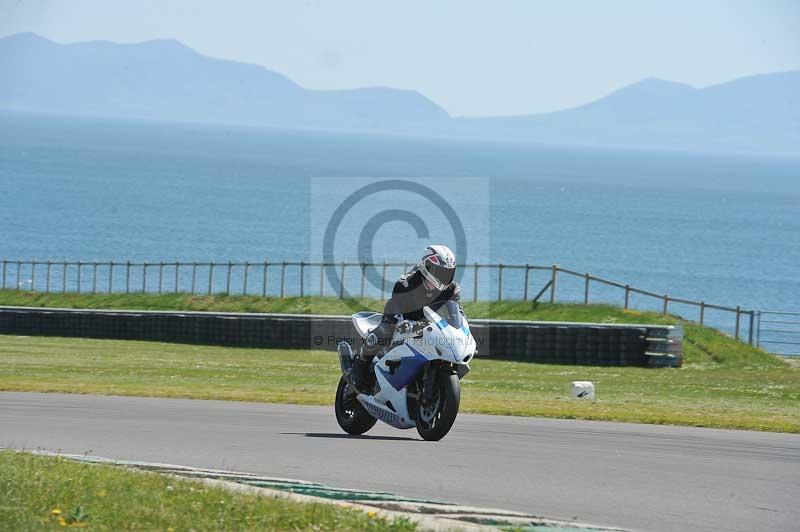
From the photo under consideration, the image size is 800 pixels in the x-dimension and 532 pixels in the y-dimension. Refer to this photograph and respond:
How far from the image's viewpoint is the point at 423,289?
40.9 ft

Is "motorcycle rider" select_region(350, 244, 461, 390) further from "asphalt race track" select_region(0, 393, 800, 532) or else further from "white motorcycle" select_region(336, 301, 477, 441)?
"asphalt race track" select_region(0, 393, 800, 532)

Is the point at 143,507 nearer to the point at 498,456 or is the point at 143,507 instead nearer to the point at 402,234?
the point at 498,456

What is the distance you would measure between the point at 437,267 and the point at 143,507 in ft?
14.5

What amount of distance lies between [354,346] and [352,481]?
3.83 m

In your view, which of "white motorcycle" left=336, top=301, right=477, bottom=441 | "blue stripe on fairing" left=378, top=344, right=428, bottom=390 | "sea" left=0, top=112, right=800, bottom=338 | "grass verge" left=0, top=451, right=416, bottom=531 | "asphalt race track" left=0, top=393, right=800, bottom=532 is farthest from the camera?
"sea" left=0, top=112, right=800, bottom=338

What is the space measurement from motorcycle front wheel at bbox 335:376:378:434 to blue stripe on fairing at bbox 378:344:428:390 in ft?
3.28

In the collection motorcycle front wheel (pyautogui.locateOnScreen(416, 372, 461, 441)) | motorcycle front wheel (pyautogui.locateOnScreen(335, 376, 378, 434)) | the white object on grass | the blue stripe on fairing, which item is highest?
the blue stripe on fairing

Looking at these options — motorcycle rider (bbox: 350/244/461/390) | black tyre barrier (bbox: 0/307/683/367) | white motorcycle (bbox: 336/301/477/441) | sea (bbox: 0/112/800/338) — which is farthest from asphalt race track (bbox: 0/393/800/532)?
sea (bbox: 0/112/800/338)

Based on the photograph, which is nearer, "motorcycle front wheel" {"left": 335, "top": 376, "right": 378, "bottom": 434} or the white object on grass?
"motorcycle front wheel" {"left": 335, "top": 376, "right": 378, "bottom": 434}

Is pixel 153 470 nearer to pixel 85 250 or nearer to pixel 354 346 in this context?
pixel 354 346

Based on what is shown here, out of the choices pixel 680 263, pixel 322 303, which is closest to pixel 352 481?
pixel 322 303

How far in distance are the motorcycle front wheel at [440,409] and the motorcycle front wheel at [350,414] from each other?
3.88ft

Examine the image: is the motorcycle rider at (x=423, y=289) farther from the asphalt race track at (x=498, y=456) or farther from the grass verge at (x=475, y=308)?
the grass verge at (x=475, y=308)

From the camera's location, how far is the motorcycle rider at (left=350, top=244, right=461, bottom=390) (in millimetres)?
12320
